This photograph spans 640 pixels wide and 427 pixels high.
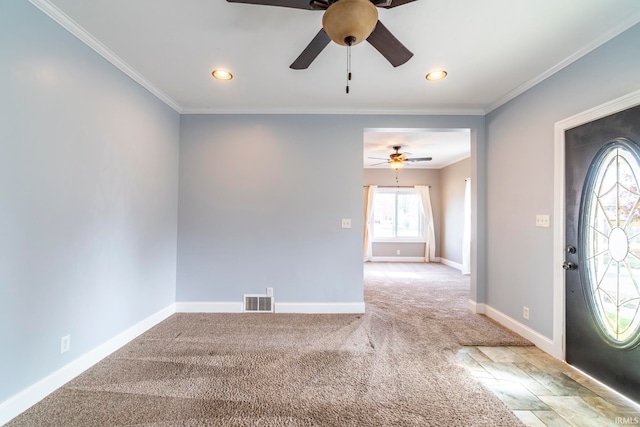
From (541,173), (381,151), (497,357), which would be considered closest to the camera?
(497,357)

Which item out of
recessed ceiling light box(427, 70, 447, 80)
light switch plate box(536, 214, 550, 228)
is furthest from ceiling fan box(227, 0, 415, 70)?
light switch plate box(536, 214, 550, 228)

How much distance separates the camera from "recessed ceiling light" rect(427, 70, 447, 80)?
2.35 metres

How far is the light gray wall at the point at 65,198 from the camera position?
4.90ft

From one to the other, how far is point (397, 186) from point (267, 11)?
5.96 m

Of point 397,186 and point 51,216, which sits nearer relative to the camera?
point 51,216

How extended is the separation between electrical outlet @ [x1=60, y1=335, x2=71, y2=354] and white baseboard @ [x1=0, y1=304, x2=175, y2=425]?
0.39 ft

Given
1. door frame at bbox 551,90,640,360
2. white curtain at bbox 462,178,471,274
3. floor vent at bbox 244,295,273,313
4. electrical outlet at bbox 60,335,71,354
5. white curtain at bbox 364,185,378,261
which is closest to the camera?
electrical outlet at bbox 60,335,71,354

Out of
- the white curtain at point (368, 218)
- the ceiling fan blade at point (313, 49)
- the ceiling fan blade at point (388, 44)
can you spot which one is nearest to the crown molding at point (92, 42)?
the ceiling fan blade at point (313, 49)

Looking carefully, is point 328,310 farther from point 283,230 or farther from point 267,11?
point 267,11

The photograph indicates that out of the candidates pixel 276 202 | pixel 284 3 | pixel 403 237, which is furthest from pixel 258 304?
pixel 403 237

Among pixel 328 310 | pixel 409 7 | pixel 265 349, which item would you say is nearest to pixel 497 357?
pixel 328 310

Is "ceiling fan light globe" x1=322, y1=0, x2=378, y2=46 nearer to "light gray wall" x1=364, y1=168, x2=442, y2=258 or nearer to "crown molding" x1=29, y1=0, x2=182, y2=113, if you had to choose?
"crown molding" x1=29, y1=0, x2=182, y2=113

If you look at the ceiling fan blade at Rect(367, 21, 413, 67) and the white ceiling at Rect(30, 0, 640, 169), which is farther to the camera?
the white ceiling at Rect(30, 0, 640, 169)

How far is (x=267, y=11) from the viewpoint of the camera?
1.66 m
